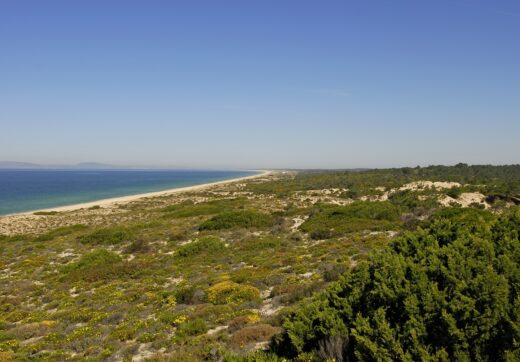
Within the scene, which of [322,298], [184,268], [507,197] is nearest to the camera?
[322,298]

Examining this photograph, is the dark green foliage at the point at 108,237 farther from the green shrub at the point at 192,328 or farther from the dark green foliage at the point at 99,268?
the green shrub at the point at 192,328

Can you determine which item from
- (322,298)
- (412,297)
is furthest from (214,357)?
(412,297)

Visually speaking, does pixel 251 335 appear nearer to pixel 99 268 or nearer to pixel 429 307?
pixel 429 307

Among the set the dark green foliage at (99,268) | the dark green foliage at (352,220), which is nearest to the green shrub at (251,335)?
the dark green foliage at (99,268)

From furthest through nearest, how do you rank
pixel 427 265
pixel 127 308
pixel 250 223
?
pixel 250 223, pixel 127 308, pixel 427 265

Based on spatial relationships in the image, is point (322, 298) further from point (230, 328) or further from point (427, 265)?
point (230, 328)
